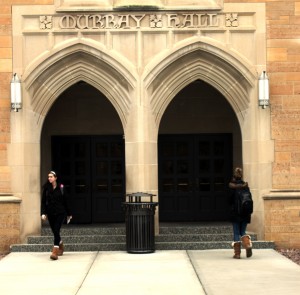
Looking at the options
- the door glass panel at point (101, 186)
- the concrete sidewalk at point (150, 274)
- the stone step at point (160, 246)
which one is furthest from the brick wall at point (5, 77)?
the door glass panel at point (101, 186)

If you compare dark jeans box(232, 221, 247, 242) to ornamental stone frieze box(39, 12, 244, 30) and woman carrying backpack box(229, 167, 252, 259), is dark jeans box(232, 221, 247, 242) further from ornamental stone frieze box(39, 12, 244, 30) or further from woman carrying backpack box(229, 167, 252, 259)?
ornamental stone frieze box(39, 12, 244, 30)

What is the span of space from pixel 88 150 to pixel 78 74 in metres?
3.23

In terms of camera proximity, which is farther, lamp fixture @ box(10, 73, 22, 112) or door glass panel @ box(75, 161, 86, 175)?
door glass panel @ box(75, 161, 86, 175)

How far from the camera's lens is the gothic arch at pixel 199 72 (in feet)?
47.5

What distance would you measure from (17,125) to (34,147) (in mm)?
626

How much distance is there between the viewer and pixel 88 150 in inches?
690

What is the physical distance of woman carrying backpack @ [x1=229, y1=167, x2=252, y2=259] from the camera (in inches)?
499

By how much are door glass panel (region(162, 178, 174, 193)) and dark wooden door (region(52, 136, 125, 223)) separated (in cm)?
107

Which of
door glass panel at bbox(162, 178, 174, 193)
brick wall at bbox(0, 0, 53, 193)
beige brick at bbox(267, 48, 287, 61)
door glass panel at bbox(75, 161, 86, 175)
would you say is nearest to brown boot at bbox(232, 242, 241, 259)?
beige brick at bbox(267, 48, 287, 61)

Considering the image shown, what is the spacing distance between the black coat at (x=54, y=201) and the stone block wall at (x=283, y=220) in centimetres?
431

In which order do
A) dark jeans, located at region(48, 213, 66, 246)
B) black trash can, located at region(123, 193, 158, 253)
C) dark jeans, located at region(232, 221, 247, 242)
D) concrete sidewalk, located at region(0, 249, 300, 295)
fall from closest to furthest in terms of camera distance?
1. concrete sidewalk, located at region(0, 249, 300, 295)
2. dark jeans, located at region(232, 221, 247, 242)
3. dark jeans, located at region(48, 213, 66, 246)
4. black trash can, located at region(123, 193, 158, 253)

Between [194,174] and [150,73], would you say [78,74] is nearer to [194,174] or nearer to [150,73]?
[150,73]

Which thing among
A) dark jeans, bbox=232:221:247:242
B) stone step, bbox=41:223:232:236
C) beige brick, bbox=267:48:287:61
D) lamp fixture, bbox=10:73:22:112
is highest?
beige brick, bbox=267:48:287:61

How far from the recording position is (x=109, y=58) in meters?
14.5
